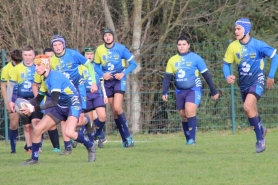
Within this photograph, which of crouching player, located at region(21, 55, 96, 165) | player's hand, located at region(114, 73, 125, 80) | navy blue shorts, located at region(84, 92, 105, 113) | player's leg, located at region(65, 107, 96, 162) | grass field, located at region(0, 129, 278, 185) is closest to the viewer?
grass field, located at region(0, 129, 278, 185)

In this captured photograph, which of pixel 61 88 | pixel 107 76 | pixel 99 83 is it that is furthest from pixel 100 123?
pixel 61 88

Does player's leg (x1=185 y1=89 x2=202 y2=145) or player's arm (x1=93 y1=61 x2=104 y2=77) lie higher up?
player's arm (x1=93 y1=61 x2=104 y2=77)

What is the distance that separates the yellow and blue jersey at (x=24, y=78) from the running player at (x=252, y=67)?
380cm

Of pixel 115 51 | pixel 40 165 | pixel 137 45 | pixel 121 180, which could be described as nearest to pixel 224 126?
pixel 137 45

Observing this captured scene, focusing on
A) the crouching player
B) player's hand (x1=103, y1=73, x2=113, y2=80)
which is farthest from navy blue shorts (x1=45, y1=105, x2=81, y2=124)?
player's hand (x1=103, y1=73, x2=113, y2=80)

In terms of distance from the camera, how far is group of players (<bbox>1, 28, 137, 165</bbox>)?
11.3 m

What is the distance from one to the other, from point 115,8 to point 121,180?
13815mm

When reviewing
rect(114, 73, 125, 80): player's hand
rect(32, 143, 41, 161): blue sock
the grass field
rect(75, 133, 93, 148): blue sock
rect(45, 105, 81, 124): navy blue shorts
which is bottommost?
the grass field

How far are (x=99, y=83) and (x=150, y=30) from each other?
8.52 m

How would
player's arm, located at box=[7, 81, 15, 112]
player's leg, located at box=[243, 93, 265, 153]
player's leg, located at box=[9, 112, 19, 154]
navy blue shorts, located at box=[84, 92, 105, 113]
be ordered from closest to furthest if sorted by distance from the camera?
player's leg, located at box=[243, 93, 265, 153]
player's arm, located at box=[7, 81, 15, 112]
player's leg, located at box=[9, 112, 19, 154]
navy blue shorts, located at box=[84, 92, 105, 113]

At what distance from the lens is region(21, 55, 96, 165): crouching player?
10.9 meters

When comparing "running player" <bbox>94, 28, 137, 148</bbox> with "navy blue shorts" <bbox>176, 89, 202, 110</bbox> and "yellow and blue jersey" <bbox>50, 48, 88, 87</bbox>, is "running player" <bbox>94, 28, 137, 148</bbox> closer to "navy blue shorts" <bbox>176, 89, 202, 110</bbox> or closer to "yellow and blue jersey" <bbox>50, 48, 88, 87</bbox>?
"navy blue shorts" <bbox>176, 89, 202, 110</bbox>

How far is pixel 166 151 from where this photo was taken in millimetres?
13297

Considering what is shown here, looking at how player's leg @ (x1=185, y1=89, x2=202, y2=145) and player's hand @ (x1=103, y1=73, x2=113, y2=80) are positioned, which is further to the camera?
player's hand @ (x1=103, y1=73, x2=113, y2=80)
